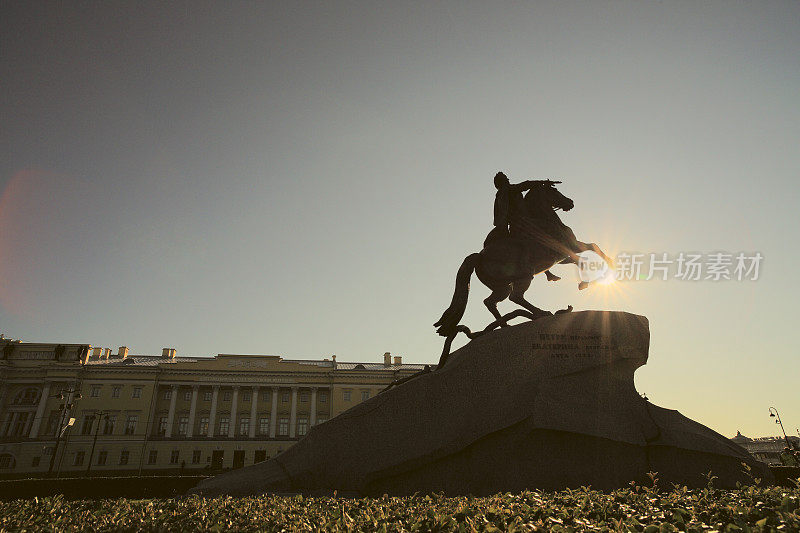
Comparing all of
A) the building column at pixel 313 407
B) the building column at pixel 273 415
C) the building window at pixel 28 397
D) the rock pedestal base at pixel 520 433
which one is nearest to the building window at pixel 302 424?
the building column at pixel 313 407

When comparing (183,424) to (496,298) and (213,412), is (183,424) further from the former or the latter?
(496,298)

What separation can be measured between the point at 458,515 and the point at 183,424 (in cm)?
5785

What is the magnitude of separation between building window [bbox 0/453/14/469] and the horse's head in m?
58.7

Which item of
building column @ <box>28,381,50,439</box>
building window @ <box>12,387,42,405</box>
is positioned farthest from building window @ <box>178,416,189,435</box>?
building window @ <box>12,387,42,405</box>

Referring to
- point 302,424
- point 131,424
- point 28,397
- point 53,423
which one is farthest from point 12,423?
point 302,424

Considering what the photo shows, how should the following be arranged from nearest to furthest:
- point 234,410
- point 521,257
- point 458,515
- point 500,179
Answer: point 458,515
point 521,257
point 500,179
point 234,410

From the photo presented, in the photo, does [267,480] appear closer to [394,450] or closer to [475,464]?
[394,450]

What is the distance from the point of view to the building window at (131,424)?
5153 centimetres

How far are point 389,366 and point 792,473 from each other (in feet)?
186

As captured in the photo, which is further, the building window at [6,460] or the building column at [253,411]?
the building column at [253,411]

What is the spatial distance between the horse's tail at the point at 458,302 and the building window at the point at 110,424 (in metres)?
54.8

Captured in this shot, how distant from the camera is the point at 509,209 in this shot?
894cm

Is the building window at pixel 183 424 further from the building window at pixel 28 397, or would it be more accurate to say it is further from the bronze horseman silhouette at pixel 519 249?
the bronze horseman silhouette at pixel 519 249

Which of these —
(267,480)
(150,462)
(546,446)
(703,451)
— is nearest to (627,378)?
(703,451)
